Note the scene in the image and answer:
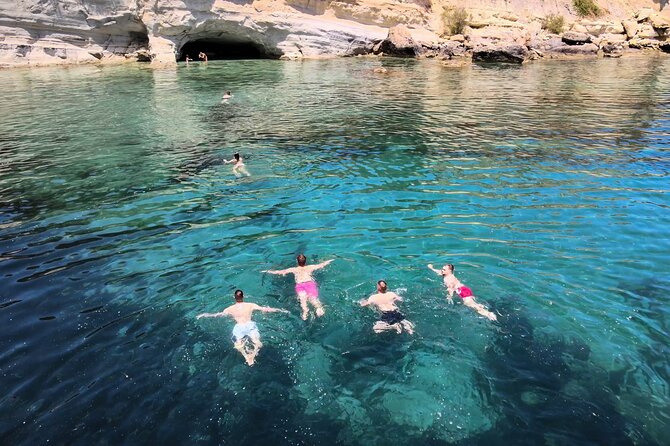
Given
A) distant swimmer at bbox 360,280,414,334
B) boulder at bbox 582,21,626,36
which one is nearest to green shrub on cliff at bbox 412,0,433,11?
boulder at bbox 582,21,626,36

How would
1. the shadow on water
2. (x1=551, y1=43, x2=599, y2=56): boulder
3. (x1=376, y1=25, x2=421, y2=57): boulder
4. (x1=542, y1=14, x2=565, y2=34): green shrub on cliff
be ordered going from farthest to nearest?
(x1=542, y1=14, x2=565, y2=34): green shrub on cliff
(x1=551, y1=43, x2=599, y2=56): boulder
(x1=376, y1=25, x2=421, y2=57): boulder
the shadow on water

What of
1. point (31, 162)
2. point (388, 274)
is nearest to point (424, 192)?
point (388, 274)

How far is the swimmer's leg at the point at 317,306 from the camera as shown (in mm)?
8406

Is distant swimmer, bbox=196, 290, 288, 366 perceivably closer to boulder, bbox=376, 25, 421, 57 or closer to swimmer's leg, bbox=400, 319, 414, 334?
swimmer's leg, bbox=400, 319, 414, 334

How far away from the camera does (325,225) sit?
12094 millimetres

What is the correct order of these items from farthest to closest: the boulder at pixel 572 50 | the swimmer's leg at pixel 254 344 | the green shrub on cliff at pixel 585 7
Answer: the green shrub on cliff at pixel 585 7 < the boulder at pixel 572 50 < the swimmer's leg at pixel 254 344

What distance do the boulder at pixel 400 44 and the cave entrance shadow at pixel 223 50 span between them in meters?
11.3

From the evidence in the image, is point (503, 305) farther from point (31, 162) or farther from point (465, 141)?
point (31, 162)

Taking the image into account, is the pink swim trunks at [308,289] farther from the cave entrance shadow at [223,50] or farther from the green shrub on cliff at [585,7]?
the green shrub on cliff at [585,7]

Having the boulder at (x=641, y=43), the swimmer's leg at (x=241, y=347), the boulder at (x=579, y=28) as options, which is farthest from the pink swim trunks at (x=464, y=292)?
the boulder at (x=641, y=43)

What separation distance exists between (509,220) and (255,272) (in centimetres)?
639

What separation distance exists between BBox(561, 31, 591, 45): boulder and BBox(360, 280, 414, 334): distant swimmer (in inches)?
2001

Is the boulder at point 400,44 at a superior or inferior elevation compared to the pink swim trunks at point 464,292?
superior

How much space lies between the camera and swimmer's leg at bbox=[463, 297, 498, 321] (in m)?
8.21
